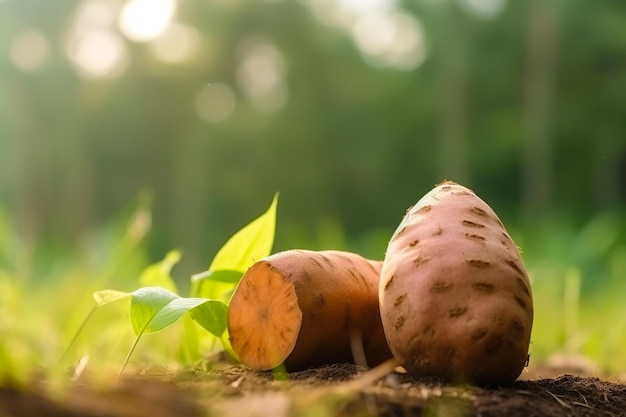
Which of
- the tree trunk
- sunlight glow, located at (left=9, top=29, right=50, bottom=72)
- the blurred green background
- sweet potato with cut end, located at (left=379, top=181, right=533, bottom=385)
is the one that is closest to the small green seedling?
sweet potato with cut end, located at (left=379, top=181, right=533, bottom=385)

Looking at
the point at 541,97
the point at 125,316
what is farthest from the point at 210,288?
the point at 541,97

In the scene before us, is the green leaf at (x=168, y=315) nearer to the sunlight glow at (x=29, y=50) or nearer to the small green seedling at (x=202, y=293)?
the small green seedling at (x=202, y=293)

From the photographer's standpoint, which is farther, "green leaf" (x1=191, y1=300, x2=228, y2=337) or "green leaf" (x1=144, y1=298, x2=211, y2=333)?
"green leaf" (x1=191, y1=300, x2=228, y2=337)

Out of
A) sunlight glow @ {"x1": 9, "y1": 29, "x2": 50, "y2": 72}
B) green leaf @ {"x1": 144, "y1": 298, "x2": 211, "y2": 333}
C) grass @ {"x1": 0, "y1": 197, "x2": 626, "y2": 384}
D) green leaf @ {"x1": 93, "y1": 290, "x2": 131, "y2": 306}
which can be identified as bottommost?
grass @ {"x1": 0, "y1": 197, "x2": 626, "y2": 384}

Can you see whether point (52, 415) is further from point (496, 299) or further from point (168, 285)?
point (168, 285)

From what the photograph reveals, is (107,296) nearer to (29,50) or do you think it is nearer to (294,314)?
(294,314)

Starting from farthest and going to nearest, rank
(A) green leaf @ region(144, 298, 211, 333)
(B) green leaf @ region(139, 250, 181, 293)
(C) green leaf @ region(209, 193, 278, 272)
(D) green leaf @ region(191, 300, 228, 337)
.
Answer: (B) green leaf @ region(139, 250, 181, 293) < (C) green leaf @ region(209, 193, 278, 272) < (D) green leaf @ region(191, 300, 228, 337) < (A) green leaf @ region(144, 298, 211, 333)

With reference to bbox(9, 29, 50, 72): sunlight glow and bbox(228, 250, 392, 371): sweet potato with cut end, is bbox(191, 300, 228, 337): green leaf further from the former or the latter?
bbox(9, 29, 50, 72): sunlight glow
